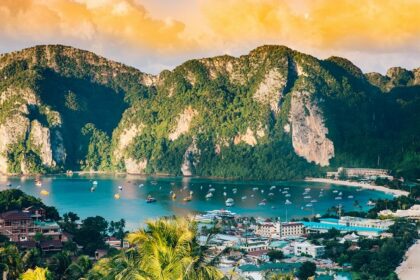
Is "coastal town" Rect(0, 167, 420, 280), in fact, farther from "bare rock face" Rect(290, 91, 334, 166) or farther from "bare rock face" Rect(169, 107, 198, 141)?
"bare rock face" Rect(169, 107, 198, 141)

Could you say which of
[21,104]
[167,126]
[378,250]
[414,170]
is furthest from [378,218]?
[21,104]

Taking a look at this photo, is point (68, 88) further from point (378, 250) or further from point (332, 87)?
point (378, 250)

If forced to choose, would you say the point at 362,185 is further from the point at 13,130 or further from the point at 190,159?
the point at 13,130

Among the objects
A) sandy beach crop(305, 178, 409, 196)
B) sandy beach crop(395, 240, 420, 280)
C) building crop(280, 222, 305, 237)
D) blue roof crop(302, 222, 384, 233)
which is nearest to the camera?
sandy beach crop(395, 240, 420, 280)

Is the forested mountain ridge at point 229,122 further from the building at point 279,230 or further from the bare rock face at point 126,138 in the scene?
the building at point 279,230

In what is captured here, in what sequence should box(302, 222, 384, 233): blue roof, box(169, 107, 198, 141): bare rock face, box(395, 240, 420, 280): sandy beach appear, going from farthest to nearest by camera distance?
box(169, 107, 198, 141): bare rock face
box(302, 222, 384, 233): blue roof
box(395, 240, 420, 280): sandy beach

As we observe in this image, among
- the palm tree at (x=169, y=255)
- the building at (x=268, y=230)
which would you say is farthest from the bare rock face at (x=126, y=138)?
the palm tree at (x=169, y=255)

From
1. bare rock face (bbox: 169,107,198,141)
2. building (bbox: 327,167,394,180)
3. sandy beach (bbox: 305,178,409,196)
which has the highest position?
bare rock face (bbox: 169,107,198,141)

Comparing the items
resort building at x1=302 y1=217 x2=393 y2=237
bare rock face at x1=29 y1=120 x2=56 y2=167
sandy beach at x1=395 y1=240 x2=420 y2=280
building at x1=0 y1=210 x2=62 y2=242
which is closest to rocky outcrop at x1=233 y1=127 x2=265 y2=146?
bare rock face at x1=29 y1=120 x2=56 y2=167
